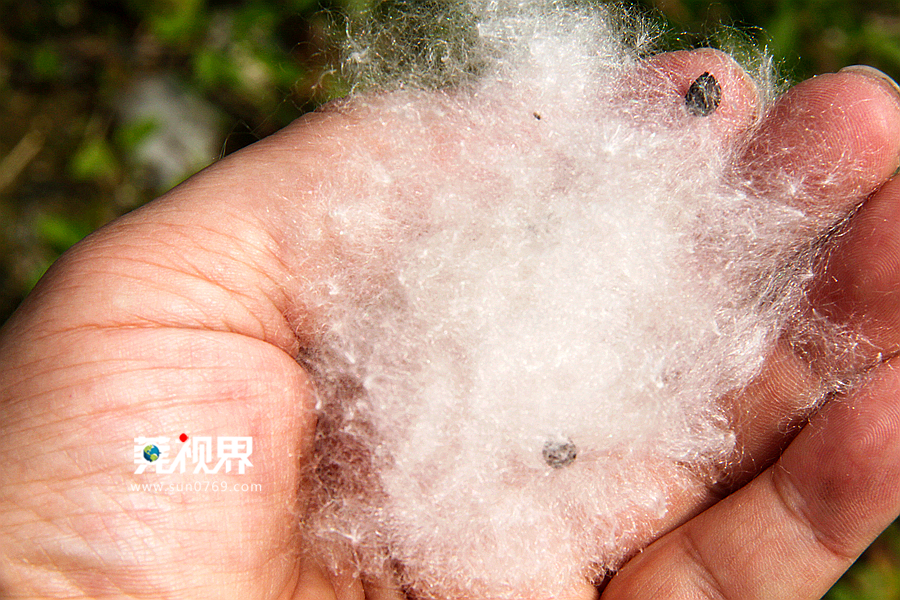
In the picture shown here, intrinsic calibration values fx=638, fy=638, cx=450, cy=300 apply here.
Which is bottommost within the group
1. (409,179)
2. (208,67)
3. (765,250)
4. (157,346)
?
(208,67)

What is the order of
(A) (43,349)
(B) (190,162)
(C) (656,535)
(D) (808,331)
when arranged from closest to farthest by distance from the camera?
1. (A) (43,349)
2. (D) (808,331)
3. (C) (656,535)
4. (B) (190,162)

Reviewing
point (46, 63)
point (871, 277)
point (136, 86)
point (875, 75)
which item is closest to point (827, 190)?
point (871, 277)

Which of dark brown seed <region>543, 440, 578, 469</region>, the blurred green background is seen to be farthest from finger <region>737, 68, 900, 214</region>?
the blurred green background

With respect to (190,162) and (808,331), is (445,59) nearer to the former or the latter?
(808,331)

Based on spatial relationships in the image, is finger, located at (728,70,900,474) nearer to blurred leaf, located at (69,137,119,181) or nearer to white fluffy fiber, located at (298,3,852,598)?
white fluffy fiber, located at (298,3,852,598)

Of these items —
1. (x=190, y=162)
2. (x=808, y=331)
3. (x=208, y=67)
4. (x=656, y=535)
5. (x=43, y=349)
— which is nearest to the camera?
(x=43, y=349)

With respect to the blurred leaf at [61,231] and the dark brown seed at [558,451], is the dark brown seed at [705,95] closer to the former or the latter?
the dark brown seed at [558,451]

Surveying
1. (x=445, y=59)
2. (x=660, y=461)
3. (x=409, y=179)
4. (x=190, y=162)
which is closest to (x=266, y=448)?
(x=409, y=179)
